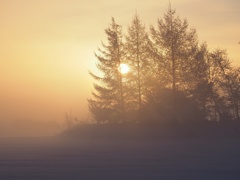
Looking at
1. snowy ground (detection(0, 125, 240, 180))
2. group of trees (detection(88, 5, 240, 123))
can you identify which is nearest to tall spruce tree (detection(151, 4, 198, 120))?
group of trees (detection(88, 5, 240, 123))

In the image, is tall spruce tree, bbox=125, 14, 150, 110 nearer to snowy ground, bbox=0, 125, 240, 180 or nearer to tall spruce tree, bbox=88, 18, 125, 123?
tall spruce tree, bbox=88, 18, 125, 123

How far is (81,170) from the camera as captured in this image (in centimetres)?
1753

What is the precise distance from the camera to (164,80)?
47.3m

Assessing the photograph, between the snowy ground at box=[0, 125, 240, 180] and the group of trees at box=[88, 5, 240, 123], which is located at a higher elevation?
the group of trees at box=[88, 5, 240, 123]

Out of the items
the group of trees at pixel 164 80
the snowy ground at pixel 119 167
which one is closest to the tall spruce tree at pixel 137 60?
the group of trees at pixel 164 80

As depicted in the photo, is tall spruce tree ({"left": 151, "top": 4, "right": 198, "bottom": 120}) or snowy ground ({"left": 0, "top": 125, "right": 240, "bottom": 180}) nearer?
snowy ground ({"left": 0, "top": 125, "right": 240, "bottom": 180})

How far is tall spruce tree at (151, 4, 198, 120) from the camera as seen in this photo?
4638 centimetres

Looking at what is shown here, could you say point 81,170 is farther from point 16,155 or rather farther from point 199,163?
point 16,155

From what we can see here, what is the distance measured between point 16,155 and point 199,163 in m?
10.2

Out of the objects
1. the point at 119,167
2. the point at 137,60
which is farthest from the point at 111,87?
the point at 119,167

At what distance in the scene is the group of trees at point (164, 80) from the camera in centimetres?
4638

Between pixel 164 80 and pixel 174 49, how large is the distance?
3440mm

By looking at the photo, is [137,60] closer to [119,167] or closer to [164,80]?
[164,80]

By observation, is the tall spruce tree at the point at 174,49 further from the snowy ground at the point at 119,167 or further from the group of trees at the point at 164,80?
the snowy ground at the point at 119,167
